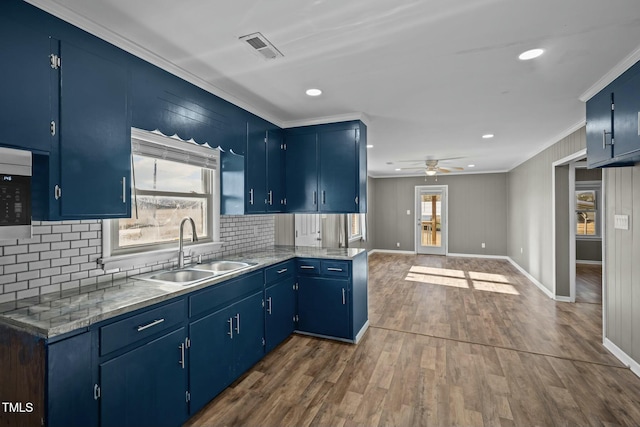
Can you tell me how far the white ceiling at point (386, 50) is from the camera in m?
1.67

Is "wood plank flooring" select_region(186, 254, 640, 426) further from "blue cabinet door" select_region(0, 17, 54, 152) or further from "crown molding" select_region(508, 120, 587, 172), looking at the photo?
"crown molding" select_region(508, 120, 587, 172)

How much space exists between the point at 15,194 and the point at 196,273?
4.52 ft

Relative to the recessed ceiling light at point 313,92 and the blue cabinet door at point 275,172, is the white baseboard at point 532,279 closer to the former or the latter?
the blue cabinet door at point 275,172

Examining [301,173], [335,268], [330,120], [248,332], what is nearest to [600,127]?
[330,120]

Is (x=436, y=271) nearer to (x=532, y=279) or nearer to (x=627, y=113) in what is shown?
(x=532, y=279)

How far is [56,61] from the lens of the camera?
1.63m

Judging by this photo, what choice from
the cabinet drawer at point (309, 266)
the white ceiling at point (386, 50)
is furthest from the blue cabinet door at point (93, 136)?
the cabinet drawer at point (309, 266)

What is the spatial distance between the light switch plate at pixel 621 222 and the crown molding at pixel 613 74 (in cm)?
121

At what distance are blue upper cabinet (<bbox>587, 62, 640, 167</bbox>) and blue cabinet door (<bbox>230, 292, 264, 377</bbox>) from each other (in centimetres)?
320

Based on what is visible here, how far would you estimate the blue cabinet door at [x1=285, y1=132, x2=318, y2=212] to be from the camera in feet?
12.0

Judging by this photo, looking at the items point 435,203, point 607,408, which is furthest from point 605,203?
point 435,203

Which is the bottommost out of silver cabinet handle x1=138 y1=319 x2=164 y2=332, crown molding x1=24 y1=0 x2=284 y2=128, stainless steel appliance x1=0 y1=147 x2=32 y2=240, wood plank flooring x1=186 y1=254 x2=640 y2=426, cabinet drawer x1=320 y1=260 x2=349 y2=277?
wood plank flooring x1=186 y1=254 x2=640 y2=426

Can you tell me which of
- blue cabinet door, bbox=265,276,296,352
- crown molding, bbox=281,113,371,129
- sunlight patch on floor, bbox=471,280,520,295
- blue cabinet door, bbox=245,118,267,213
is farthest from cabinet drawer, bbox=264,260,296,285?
sunlight patch on floor, bbox=471,280,520,295

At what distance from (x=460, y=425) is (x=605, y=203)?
2.93 meters
